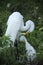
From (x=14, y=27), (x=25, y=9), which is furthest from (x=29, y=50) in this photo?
(x=25, y=9)

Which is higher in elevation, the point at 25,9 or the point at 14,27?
the point at 25,9

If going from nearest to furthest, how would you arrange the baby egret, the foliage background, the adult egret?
the baby egret
the adult egret
the foliage background

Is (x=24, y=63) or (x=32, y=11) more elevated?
(x=32, y=11)

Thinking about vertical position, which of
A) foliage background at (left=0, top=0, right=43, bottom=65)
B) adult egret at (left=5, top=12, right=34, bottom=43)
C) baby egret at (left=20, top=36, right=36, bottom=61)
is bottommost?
baby egret at (left=20, top=36, right=36, bottom=61)

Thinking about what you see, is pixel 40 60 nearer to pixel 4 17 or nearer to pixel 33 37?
pixel 33 37

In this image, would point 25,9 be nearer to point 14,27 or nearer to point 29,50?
point 14,27

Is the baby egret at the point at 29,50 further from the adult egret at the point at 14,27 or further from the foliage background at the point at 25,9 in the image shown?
the foliage background at the point at 25,9

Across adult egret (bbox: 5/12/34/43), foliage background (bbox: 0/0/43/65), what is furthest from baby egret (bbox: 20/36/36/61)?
foliage background (bbox: 0/0/43/65)

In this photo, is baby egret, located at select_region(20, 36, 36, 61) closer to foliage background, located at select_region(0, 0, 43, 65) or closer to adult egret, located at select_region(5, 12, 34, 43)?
adult egret, located at select_region(5, 12, 34, 43)

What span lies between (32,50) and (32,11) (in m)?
4.21

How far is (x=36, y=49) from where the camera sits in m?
6.10

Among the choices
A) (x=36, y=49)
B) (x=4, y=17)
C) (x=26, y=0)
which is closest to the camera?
(x=36, y=49)

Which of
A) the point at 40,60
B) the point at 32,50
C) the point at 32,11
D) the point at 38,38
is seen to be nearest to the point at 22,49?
the point at 32,50

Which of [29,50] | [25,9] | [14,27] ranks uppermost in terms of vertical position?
[25,9]
